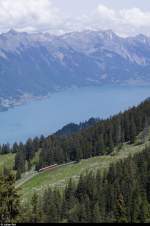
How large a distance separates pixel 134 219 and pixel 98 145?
327ft

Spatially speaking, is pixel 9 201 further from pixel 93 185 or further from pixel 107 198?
pixel 93 185

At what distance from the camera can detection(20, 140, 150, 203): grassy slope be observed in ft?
438

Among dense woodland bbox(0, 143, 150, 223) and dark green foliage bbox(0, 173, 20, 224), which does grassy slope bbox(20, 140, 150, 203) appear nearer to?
dense woodland bbox(0, 143, 150, 223)

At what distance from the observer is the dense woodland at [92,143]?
169500mm

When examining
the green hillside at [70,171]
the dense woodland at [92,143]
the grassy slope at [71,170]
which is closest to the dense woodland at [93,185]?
the dense woodland at [92,143]

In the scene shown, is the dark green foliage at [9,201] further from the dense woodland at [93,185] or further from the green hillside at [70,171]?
the green hillside at [70,171]

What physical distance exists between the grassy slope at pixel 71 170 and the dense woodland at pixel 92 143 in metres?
7.81

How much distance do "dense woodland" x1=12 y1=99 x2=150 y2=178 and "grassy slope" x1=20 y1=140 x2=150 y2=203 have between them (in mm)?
7810

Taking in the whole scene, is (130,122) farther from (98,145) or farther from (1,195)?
(1,195)

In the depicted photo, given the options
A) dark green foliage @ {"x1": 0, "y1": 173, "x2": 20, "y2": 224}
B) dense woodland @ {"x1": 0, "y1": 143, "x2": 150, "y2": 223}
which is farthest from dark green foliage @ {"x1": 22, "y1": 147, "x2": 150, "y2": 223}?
dark green foliage @ {"x1": 0, "y1": 173, "x2": 20, "y2": 224}

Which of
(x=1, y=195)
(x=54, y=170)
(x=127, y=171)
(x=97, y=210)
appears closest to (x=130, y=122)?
(x=54, y=170)

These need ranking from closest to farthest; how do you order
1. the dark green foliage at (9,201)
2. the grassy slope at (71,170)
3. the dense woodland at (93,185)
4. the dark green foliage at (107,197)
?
1. the dark green foliage at (9,201)
2. the dense woodland at (93,185)
3. the dark green foliage at (107,197)
4. the grassy slope at (71,170)

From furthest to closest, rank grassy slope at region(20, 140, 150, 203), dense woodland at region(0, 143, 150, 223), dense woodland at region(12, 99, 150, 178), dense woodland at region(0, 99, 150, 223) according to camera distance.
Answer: dense woodland at region(12, 99, 150, 178)
grassy slope at region(20, 140, 150, 203)
dense woodland at region(0, 143, 150, 223)
dense woodland at region(0, 99, 150, 223)

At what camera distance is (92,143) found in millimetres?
174375
